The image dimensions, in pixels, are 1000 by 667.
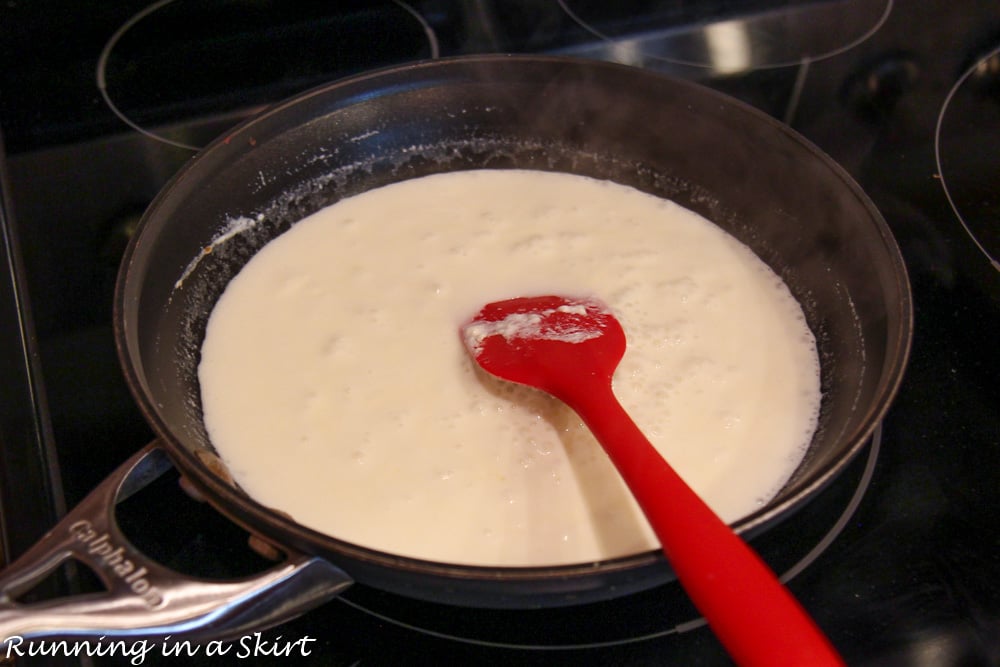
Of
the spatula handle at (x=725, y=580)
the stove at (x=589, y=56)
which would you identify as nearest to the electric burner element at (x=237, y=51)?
the stove at (x=589, y=56)

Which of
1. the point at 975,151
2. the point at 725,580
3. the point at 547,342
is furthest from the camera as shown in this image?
the point at 975,151

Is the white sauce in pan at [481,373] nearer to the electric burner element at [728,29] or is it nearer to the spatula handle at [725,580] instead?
the spatula handle at [725,580]

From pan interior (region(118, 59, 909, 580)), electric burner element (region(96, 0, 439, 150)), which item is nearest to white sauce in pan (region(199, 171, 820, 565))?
pan interior (region(118, 59, 909, 580))

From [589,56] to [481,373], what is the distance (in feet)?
2.28

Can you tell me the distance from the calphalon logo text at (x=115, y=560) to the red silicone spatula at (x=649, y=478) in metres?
0.43

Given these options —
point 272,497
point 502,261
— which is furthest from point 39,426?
point 502,261

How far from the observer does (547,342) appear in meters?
1.06

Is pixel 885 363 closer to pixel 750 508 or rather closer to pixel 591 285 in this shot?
pixel 750 508

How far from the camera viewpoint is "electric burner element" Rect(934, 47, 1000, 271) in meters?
1.29

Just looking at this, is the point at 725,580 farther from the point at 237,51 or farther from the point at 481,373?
the point at 237,51

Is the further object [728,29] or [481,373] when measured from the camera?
[728,29]

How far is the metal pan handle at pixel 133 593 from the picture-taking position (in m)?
0.72

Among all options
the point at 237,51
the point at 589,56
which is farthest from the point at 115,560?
the point at 589,56

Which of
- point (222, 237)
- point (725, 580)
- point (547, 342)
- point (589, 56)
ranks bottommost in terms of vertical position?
point (725, 580)
